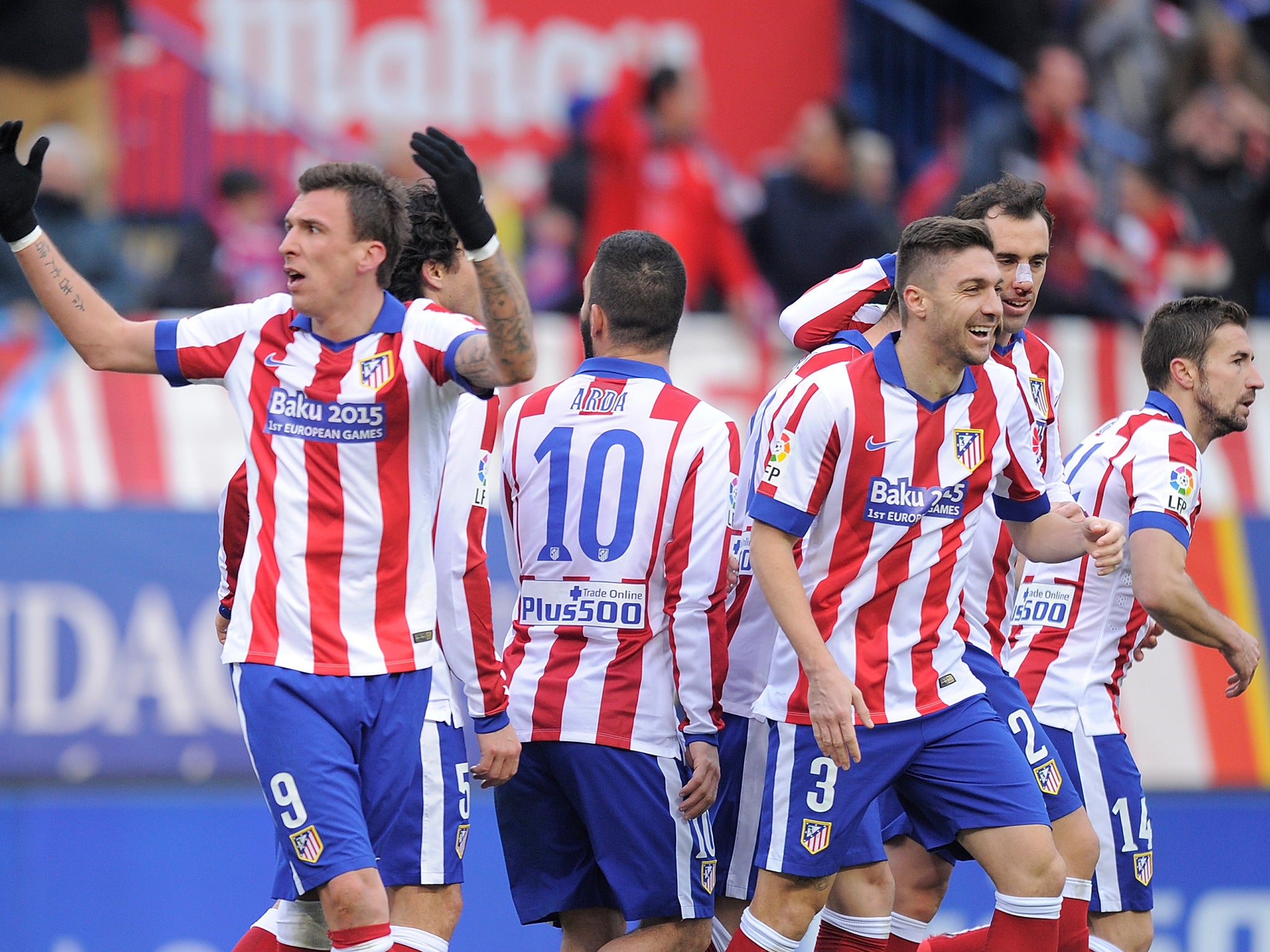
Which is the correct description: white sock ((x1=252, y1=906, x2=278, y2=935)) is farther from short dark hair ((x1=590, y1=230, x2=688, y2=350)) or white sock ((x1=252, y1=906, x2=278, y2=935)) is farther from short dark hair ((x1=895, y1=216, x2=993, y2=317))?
short dark hair ((x1=895, y1=216, x2=993, y2=317))

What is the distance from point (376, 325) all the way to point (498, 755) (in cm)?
133

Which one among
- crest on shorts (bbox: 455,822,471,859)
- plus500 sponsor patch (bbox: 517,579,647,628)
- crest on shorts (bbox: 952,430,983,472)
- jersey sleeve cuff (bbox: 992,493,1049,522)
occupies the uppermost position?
crest on shorts (bbox: 952,430,983,472)

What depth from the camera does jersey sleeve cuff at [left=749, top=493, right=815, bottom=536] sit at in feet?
16.0

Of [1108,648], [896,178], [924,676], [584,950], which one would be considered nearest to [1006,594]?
[1108,648]

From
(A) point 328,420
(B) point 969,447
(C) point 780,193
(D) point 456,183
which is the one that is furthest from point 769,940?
(C) point 780,193

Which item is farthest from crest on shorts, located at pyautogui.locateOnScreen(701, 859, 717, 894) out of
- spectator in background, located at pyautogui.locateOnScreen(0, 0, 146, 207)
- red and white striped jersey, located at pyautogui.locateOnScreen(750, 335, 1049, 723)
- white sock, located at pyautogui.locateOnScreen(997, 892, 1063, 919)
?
spectator in background, located at pyautogui.locateOnScreen(0, 0, 146, 207)

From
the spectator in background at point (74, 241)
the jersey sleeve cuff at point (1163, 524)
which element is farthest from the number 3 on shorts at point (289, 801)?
the spectator in background at point (74, 241)

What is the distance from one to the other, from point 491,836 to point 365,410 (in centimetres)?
344

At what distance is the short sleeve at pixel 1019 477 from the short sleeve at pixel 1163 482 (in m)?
0.33

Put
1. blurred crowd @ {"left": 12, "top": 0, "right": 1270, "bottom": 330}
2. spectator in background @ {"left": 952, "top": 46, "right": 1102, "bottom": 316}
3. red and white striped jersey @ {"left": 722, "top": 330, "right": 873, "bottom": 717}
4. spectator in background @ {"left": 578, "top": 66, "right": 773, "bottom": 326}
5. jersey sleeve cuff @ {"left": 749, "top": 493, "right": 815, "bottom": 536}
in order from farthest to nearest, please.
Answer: spectator in background @ {"left": 952, "top": 46, "right": 1102, "bottom": 316} < spectator in background @ {"left": 578, "top": 66, "right": 773, "bottom": 326} < blurred crowd @ {"left": 12, "top": 0, "right": 1270, "bottom": 330} < red and white striped jersey @ {"left": 722, "top": 330, "right": 873, "bottom": 717} < jersey sleeve cuff @ {"left": 749, "top": 493, "right": 815, "bottom": 536}

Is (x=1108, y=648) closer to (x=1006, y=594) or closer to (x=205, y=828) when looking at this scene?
(x=1006, y=594)

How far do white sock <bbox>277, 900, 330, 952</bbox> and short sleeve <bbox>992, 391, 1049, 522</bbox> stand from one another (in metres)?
2.52

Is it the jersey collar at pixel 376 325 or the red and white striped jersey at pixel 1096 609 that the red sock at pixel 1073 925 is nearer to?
the red and white striped jersey at pixel 1096 609

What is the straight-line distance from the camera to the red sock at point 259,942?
5.16 metres
